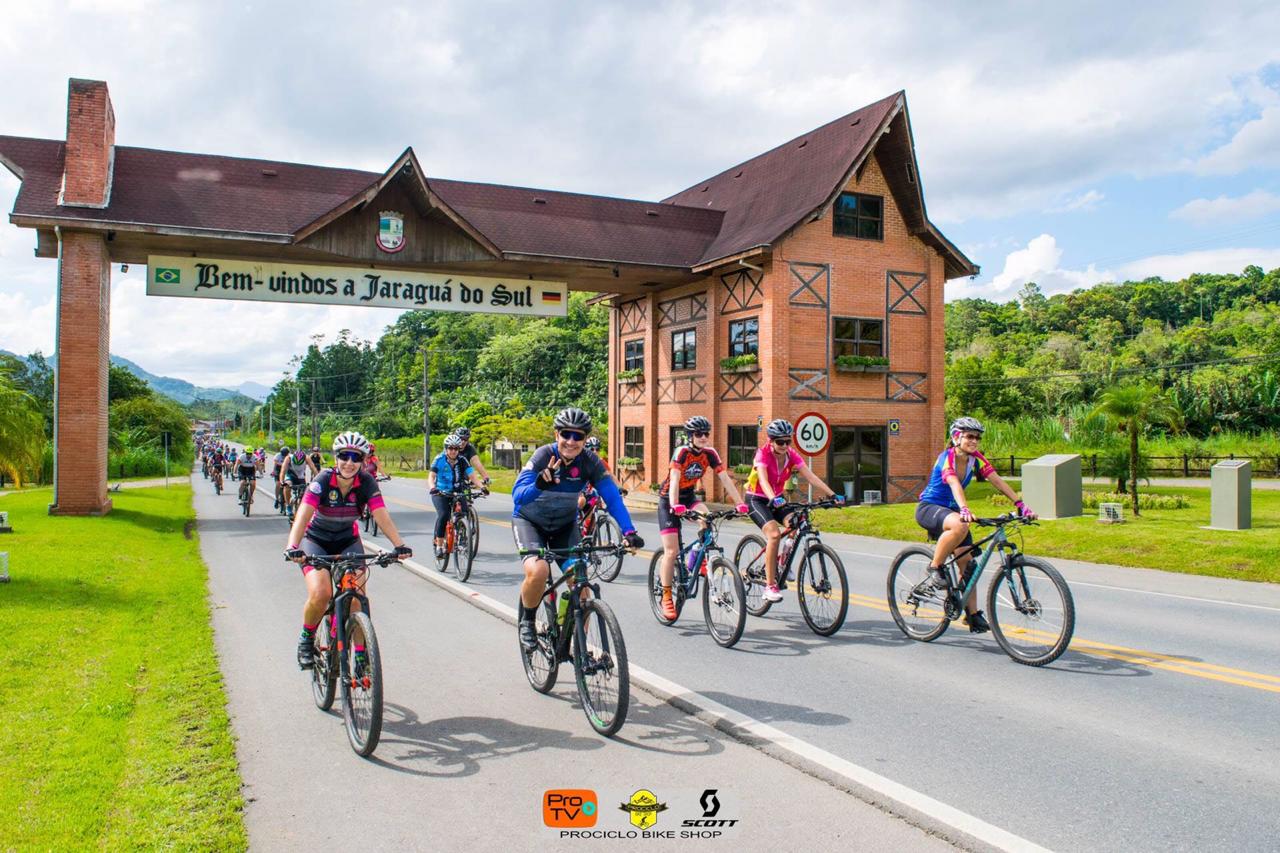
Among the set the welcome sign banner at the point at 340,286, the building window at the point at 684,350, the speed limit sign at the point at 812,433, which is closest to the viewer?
the speed limit sign at the point at 812,433

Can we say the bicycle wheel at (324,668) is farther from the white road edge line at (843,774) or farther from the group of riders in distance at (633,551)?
the white road edge line at (843,774)

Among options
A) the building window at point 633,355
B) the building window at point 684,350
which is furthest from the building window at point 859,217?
the building window at point 633,355

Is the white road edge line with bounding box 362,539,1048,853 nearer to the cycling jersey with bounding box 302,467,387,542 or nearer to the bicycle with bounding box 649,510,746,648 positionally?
the bicycle with bounding box 649,510,746,648

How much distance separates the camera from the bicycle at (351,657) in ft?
16.7

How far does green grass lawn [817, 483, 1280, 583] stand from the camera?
12836 mm

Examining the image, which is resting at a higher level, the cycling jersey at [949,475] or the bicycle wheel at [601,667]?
the cycling jersey at [949,475]

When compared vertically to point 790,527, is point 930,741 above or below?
below

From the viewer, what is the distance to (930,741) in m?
5.28

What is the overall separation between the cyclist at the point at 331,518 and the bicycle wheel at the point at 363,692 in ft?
1.47

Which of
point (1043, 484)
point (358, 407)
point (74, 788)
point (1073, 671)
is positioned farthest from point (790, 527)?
point (358, 407)

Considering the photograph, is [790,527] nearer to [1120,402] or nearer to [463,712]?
[463,712]

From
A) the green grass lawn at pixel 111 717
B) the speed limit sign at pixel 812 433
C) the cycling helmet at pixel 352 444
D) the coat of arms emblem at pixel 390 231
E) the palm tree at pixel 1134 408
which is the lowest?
the green grass lawn at pixel 111 717

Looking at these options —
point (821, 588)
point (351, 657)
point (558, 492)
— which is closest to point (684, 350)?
point (821, 588)

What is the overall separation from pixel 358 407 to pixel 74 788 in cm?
10705
